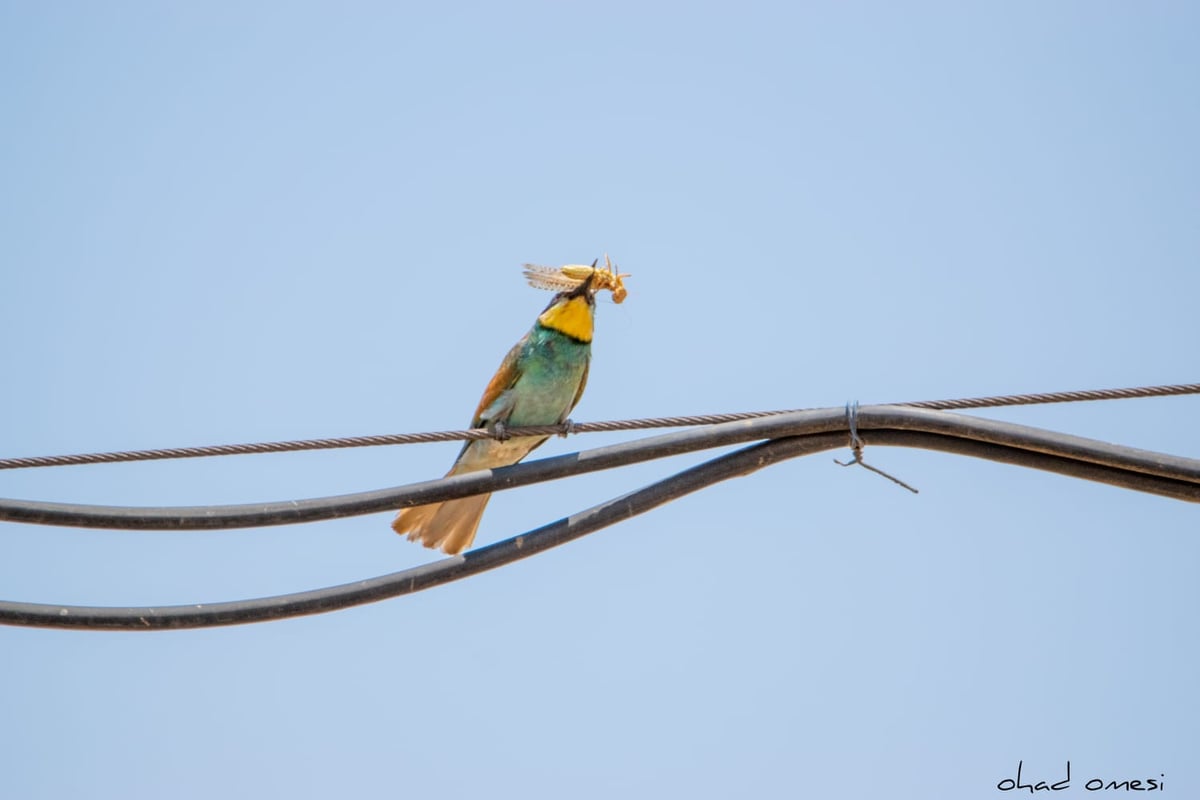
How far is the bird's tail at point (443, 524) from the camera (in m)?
5.03

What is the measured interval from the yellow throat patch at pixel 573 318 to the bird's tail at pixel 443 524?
837 millimetres

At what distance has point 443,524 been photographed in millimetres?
5043

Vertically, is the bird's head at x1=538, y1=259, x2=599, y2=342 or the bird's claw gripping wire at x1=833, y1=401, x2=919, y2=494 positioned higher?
the bird's head at x1=538, y1=259, x2=599, y2=342

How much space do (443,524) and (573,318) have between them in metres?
1.05

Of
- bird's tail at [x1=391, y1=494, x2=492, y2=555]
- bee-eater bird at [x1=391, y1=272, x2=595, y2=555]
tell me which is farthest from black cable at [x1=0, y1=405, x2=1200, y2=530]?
bee-eater bird at [x1=391, y1=272, x2=595, y2=555]

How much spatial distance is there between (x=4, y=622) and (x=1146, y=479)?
2763 millimetres

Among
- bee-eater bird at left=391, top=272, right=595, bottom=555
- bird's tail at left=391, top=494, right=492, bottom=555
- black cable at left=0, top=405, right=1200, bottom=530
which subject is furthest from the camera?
bee-eater bird at left=391, top=272, right=595, bottom=555

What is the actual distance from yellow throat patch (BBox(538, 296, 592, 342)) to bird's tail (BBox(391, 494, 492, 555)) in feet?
2.75

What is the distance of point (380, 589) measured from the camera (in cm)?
319

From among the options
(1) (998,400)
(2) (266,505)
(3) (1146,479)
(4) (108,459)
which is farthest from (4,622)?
(3) (1146,479)

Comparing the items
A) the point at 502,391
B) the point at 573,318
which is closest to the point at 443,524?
the point at 502,391

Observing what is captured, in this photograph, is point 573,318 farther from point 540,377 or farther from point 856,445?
point 856,445

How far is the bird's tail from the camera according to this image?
5.03 m

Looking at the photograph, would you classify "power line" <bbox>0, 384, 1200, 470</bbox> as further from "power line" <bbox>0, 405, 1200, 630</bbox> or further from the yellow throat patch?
the yellow throat patch
